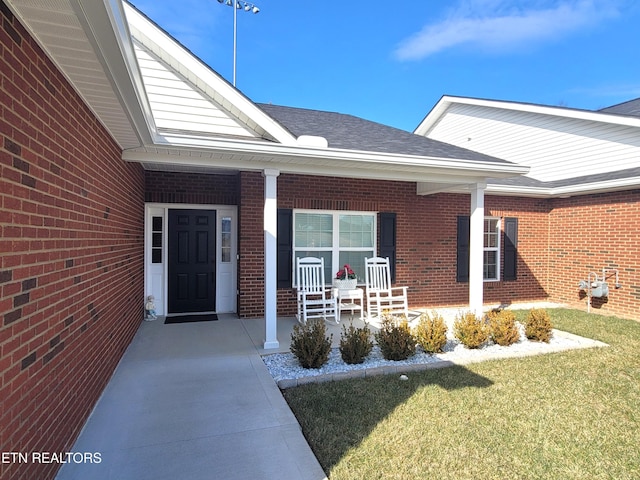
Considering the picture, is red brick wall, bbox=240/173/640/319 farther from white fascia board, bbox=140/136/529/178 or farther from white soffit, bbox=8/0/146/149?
white soffit, bbox=8/0/146/149

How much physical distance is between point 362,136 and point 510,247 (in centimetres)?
499

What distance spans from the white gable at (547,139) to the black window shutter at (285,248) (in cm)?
721

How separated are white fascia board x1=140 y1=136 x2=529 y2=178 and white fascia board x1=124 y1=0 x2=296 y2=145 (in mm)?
235

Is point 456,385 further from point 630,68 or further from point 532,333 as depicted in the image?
point 630,68

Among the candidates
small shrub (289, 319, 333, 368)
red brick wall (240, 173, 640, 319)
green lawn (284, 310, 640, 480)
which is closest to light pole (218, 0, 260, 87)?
red brick wall (240, 173, 640, 319)

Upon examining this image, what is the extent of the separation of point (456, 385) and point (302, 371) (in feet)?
5.61

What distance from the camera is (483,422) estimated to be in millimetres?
3273

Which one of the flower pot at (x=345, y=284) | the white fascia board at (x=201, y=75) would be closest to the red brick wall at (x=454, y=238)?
the flower pot at (x=345, y=284)

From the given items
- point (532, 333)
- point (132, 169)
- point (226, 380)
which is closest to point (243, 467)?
point (226, 380)

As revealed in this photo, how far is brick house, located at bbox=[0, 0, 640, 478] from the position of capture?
2078 mm

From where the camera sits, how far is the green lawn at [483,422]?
8.77ft

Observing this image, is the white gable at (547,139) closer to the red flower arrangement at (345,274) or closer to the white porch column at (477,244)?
the white porch column at (477,244)

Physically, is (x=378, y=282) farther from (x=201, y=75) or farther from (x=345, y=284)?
(x=201, y=75)

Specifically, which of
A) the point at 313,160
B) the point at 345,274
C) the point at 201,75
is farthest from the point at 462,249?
the point at 201,75
